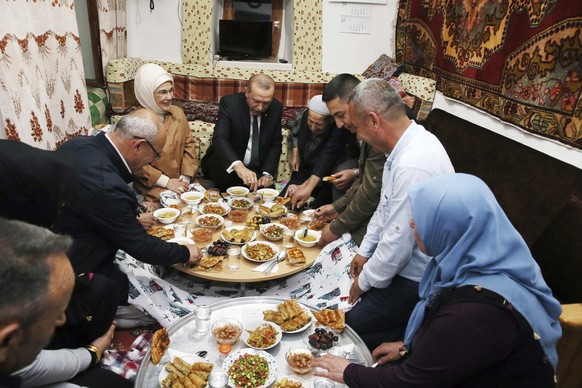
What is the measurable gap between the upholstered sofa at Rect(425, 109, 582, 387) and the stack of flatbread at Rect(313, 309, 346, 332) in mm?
1129

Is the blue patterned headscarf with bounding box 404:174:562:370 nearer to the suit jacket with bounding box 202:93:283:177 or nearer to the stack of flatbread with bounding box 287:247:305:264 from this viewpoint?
the stack of flatbread with bounding box 287:247:305:264

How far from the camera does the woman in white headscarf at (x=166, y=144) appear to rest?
3471 mm

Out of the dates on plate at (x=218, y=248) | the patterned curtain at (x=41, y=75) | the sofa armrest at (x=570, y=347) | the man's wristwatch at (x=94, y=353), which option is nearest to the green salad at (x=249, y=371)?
the man's wristwatch at (x=94, y=353)

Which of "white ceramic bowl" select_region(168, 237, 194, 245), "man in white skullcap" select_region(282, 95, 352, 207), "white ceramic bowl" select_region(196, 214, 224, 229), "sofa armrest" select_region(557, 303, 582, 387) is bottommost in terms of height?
"sofa armrest" select_region(557, 303, 582, 387)

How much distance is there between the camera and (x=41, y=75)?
9.86 feet

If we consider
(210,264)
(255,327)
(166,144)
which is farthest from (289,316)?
(166,144)

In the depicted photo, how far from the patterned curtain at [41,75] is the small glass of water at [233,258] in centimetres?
175

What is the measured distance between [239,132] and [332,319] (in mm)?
2638

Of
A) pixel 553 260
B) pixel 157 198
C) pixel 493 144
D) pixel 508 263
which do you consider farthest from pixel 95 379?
pixel 493 144

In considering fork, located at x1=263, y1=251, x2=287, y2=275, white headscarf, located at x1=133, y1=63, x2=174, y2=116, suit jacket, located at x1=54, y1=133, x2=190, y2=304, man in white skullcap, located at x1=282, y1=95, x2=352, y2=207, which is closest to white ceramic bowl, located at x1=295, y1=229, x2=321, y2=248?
fork, located at x1=263, y1=251, x2=287, y2=275

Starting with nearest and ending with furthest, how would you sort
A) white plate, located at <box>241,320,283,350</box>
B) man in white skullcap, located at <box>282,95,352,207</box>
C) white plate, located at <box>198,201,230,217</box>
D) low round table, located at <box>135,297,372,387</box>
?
low round table, located at <box>135,297,372,387</box> < white plate, located at <box>241,320,283,350</box> < white plate, located at <box>198,201,230,217</box> < man in white skullcap, located at <box>282,95,352,207</box>

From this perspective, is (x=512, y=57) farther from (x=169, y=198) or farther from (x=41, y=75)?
(x=41, y=75)

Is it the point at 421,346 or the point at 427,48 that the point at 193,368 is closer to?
the point at 421,346

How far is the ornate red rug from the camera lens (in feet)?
8.72
